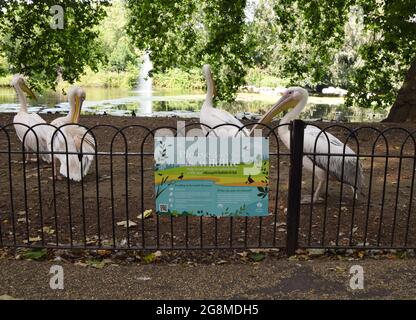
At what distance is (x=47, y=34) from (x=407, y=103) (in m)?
11.0

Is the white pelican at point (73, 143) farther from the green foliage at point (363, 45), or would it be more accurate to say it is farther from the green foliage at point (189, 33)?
the green foliage at point (363, 45)

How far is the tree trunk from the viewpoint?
12.6 m

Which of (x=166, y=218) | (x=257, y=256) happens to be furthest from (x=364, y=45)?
(x=257, y=256)

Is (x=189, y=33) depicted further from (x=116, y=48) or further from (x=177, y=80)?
(x=116, y=48)

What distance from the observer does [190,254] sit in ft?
15.8

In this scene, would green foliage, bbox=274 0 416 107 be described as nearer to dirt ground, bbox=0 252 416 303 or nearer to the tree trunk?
the tree trunk

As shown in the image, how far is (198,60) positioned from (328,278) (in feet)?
48.1

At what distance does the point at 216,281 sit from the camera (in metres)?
4.02

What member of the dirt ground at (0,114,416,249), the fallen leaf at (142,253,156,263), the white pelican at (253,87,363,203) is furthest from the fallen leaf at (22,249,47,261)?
the white pelican at (253,87,363,203)

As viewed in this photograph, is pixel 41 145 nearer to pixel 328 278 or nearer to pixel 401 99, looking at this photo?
pixel 328 278

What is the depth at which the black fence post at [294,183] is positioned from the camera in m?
4.33

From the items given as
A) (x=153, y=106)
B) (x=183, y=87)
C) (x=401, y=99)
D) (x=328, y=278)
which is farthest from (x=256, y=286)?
(x=183, y=87)

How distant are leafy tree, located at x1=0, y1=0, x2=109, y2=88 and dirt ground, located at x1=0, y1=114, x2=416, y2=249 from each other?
7624mm

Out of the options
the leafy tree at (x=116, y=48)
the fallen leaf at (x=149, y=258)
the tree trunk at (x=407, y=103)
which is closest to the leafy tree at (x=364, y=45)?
the tree trunk at (x=407, y=103)
